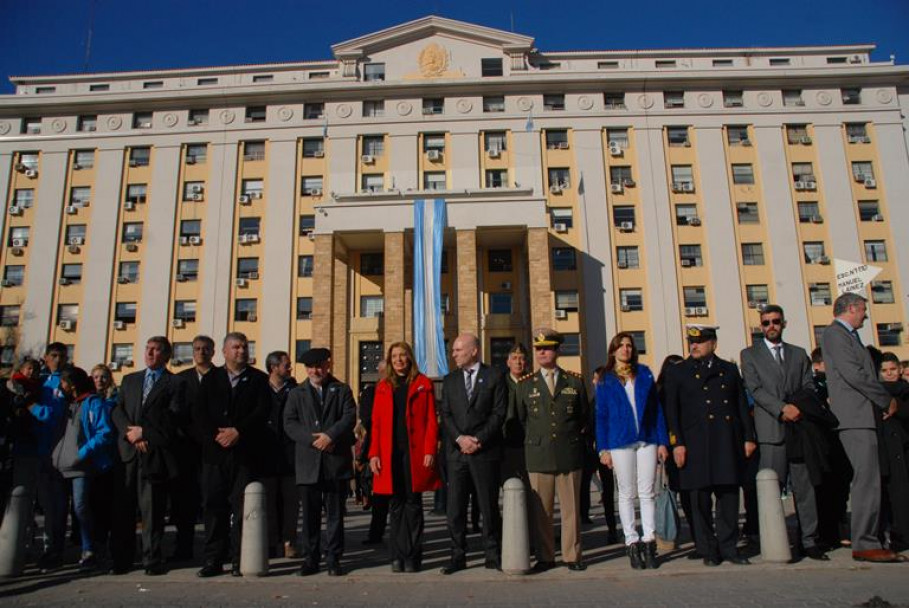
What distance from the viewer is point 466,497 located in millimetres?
5887

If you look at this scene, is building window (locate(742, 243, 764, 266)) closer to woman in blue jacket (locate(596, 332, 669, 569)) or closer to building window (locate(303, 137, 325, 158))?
building window (locate(303, 137, 325, 158))

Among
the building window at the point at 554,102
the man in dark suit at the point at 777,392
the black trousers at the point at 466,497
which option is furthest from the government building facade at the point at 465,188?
the black trousers at the point at 466,497

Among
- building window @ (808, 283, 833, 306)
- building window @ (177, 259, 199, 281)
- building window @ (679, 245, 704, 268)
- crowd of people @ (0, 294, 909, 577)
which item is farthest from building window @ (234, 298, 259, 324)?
building window @ (808, 283, 833, 306)

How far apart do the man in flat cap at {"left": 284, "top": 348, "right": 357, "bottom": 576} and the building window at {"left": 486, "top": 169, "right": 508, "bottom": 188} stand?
27813 millimetres

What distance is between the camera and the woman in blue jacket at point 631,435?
561 centimetres

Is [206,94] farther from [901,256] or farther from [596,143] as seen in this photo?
[901,256]

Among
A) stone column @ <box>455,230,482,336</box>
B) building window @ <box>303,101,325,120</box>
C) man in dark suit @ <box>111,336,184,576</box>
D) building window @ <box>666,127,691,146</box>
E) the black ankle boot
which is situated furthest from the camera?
building window @ <box>303,101,325,120</box>

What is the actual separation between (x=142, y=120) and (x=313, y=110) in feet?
34.1

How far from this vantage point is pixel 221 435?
5.73 meters

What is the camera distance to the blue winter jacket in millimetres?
5773

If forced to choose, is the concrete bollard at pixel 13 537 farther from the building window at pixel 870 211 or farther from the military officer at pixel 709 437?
the building window at pixel 870 211

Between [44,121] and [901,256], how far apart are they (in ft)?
161

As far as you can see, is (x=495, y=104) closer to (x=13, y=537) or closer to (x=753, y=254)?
(x=753, y=254)

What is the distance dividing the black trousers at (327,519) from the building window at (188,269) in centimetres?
2995
